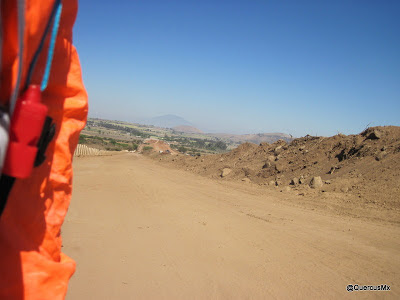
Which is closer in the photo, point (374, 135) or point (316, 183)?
point (316, 183)

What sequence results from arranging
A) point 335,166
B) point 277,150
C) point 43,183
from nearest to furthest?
1. point 43,183
2. point 335,166
3. point 277,150

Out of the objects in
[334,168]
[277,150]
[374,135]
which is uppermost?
[374,135]

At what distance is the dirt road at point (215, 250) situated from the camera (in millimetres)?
3012

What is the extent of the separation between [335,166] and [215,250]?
333 inches

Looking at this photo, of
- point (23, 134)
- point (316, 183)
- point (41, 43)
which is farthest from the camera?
point (316, 183)

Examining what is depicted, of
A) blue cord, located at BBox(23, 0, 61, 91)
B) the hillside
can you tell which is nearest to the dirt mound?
the hillside

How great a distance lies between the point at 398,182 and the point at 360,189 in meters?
0.99

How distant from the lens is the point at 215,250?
157 inches

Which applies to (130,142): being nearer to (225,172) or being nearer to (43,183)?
(225,172)

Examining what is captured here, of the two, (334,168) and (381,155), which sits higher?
(381,155)

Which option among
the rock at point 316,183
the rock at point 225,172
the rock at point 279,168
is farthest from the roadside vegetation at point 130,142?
the rock at point 316,183

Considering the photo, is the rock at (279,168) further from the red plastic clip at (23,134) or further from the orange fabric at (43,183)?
the red plastic clip at (23,134)

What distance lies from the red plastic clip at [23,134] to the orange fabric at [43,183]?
0.14 ft

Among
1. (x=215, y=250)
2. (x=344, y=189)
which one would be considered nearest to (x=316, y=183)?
(x=344, y=189)
